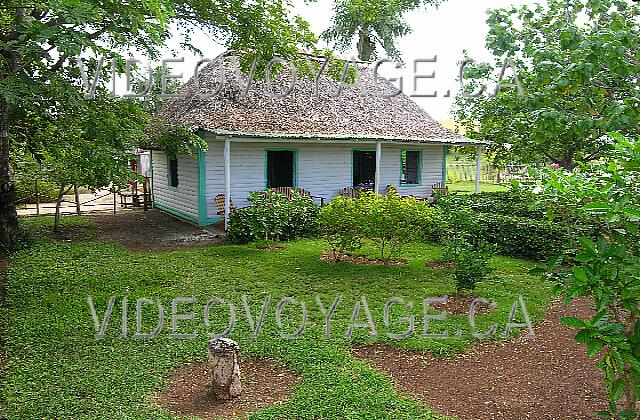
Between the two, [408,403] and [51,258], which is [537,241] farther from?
[51,258]

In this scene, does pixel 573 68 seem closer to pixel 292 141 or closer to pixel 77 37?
pixel 77 37

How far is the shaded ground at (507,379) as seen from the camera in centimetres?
462

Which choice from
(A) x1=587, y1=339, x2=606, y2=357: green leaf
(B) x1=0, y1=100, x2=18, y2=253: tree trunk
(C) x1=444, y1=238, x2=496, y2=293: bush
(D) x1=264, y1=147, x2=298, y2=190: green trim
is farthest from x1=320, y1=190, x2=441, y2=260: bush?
(B) x1=0, y1=100, x2=18, y2=253: tree trunk

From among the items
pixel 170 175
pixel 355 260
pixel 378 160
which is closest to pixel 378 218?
pixel 355 260

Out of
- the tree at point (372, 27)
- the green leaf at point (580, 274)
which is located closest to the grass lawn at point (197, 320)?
the green leaf at point (580, 274)

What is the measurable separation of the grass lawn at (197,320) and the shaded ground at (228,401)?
0.14 meters

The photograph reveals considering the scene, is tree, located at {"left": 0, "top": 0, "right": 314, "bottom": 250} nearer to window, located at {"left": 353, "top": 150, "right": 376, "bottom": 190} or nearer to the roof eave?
the roof eave

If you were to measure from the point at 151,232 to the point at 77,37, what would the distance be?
8280mm

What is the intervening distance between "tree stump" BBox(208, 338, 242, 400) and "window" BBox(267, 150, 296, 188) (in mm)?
11737

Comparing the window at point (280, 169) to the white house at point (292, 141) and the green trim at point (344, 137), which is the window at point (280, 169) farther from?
the green trim at point (344, 137)

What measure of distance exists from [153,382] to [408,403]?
2.50 m

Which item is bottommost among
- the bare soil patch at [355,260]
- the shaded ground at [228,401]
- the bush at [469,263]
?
the shaded ground at [228,401]

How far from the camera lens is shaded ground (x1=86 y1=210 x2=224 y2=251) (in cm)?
1214

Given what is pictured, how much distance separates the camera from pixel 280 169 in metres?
16.8
